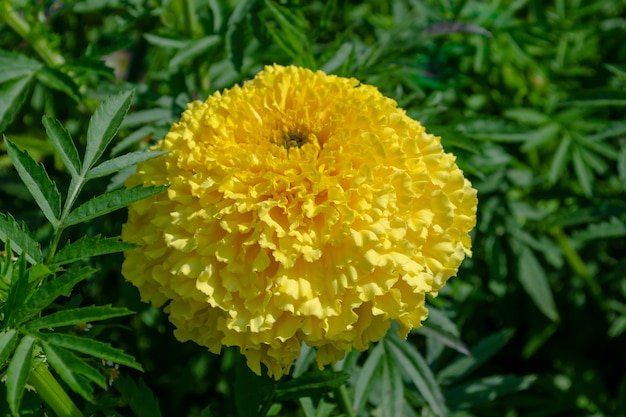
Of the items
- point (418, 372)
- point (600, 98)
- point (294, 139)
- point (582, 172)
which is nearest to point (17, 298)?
point (294, 139)

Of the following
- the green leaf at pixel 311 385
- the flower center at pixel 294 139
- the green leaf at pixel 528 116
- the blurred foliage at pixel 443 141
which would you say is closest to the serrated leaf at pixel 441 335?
the blurred foliage at pixel 443 141

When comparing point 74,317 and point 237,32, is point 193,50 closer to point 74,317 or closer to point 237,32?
point 237,32

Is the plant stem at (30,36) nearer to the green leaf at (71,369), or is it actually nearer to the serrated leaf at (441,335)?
the green leaf at (71,369)

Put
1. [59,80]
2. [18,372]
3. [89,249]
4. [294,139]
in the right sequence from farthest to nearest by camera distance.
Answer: [59,80] < [294,139] < [89,249] < [18,372]

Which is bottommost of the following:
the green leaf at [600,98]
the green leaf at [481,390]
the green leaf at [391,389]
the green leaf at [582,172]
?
the green leaf at [481,390]

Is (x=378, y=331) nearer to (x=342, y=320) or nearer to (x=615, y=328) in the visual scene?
(x=342, y=320)

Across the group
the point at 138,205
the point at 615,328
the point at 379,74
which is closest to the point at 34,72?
the point at 138,205
